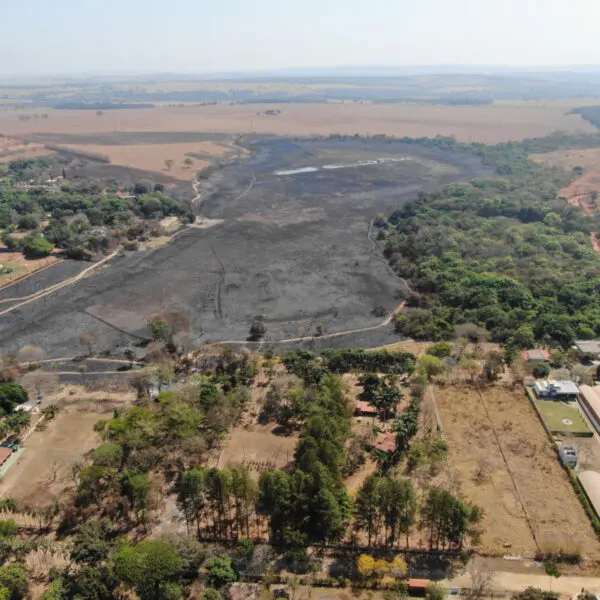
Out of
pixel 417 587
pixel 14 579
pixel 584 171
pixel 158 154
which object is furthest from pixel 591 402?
pixel 158 154

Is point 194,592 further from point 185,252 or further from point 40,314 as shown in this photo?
point 185,252

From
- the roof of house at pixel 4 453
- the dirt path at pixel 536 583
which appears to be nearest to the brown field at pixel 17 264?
the roof of house at pixel 4 453

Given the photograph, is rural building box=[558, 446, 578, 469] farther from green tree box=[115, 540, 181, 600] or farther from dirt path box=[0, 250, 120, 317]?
dirt path box=[0, 250, 120, 317]

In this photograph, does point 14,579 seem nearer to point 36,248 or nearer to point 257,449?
point 257,449

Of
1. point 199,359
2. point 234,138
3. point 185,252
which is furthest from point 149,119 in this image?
point 199,359

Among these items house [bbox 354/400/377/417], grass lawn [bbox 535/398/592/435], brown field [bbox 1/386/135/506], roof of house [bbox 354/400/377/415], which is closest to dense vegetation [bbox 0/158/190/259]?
brown field [bbox 1/386/135/506]

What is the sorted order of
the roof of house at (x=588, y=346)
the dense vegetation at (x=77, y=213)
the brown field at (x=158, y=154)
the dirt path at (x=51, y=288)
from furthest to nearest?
the brown field at (x=158, y=154) < the dense vegetation at (x=77, y=213) < the dirt path at (x=51, y=288) < the roof of house at (x=588, y=346)

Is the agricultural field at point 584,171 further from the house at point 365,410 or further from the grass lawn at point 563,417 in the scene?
the house at point 365,410
